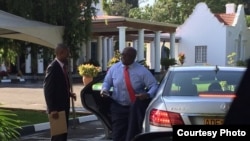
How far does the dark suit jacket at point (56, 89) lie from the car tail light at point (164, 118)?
128 centimetres

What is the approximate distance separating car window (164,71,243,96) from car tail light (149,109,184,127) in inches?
13.9

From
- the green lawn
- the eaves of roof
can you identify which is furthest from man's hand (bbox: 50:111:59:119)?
the eaves of roof

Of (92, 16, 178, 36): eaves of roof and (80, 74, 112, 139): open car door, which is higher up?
(92, 16, 178, 36): eaves of roof

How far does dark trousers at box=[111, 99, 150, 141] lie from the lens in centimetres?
616

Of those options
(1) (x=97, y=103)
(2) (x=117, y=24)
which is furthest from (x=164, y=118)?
(2) (x=117, y=24)

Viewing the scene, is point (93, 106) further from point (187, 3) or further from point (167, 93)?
point (187, 3)

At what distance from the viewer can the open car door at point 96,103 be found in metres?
7.35

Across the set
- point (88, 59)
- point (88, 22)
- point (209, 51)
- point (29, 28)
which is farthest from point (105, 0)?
point (209, 51)

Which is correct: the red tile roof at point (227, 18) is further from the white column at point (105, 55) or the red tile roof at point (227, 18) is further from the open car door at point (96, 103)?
the open car door at point (96, 103)

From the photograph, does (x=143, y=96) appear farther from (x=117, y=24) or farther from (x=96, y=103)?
(x=117, y=24)

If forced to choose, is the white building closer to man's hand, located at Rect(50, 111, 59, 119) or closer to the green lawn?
the green lawn

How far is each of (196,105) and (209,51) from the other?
117 feet

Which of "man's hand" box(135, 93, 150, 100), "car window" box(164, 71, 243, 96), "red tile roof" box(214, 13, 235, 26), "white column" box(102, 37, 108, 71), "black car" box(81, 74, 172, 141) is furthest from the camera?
"red tile roof" box(214, 13, 235, 26)

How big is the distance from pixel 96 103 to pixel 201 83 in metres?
1.80
